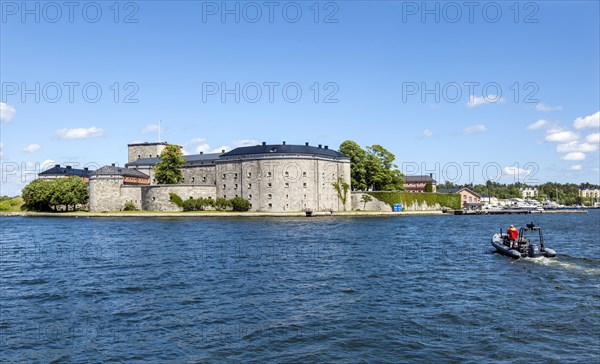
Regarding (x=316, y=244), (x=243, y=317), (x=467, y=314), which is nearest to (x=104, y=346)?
(x=243, y=317)

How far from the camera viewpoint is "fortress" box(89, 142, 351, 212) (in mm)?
76938

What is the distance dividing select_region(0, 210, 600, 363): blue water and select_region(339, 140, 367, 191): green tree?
188 feet

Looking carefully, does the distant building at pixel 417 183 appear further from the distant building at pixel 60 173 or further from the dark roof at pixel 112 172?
the distant building at pixel 60 173

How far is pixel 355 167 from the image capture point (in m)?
88.4

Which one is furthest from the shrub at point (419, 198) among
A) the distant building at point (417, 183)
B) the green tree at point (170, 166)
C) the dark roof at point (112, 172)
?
the dark roof at point (112, 172)

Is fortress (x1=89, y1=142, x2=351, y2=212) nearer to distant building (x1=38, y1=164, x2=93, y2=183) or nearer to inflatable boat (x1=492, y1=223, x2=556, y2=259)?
distant building (x1=38, y1=164, x2=93, y2=183)

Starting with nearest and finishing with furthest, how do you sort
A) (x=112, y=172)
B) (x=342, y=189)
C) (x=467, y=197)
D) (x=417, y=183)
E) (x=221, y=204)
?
(x=221, y=204)
(x=342, y=189)
(x=112, y=172)
(x=467, y=197)
(x=417, y=183)

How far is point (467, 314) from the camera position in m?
15.3

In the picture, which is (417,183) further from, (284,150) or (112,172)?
(112,172)

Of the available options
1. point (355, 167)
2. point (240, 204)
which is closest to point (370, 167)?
point (355, 167)

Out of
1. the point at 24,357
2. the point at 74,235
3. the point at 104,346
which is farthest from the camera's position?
A: the point at 74,235

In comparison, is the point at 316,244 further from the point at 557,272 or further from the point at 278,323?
the point at 278,323

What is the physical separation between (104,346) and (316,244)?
22761 mm

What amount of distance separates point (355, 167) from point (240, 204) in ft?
75.0
